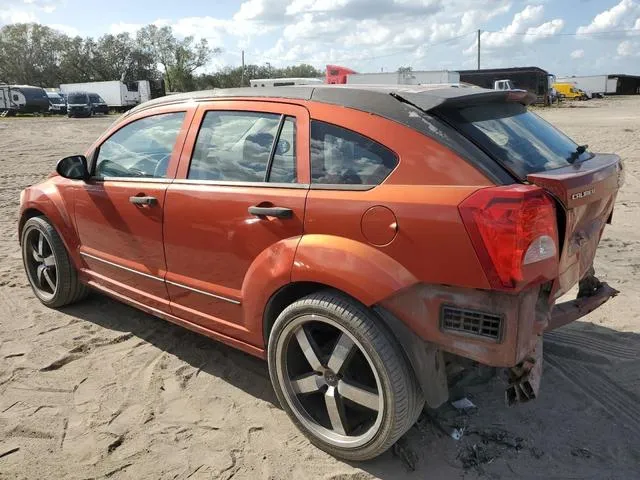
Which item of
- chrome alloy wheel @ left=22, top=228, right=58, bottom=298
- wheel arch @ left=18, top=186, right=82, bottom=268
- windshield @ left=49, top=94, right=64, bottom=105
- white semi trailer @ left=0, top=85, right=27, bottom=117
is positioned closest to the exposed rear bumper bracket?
wheel arch @ left=18, top=186, right=82, bottom=268

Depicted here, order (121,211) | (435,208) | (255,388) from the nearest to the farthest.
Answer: (435,208), (255,388), (121,211)

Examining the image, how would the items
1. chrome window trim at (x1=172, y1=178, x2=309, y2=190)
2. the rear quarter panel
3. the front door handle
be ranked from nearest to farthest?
the rear quarter panel → chrome window trim at (x1=172, y1=178, x2=309, y2=190) → the front door handle

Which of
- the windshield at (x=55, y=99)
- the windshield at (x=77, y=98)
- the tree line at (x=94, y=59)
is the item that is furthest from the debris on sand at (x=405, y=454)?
the tree line at (x=94, y=59)

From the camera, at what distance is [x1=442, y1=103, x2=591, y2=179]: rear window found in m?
2.45

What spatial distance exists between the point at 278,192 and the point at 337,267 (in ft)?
1.85

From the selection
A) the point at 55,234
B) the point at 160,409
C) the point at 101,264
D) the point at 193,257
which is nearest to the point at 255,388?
the point at 160,409

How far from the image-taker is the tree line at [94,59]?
8150 cm

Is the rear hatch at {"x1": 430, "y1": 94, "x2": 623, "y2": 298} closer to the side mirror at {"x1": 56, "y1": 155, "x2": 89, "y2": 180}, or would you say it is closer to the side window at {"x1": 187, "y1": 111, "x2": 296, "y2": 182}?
the side window at {"x1": 187, "y1": 111, "x2": 296, "y2": 182}

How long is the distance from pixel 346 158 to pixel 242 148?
0.74 m

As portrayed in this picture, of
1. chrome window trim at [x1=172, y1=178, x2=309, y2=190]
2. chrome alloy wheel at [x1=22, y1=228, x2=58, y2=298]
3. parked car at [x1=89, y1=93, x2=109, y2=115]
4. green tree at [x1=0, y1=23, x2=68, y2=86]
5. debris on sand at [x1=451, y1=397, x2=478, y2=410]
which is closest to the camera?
chrome window trim at [x1=172, y1=178, x2=309, y2=190]

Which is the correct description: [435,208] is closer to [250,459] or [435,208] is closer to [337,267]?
[337,267]

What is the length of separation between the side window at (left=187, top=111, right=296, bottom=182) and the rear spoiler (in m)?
0.65

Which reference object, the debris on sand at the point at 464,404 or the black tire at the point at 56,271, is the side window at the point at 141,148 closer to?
the black tire at the point at 56,271

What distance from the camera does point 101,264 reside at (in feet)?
13.1
